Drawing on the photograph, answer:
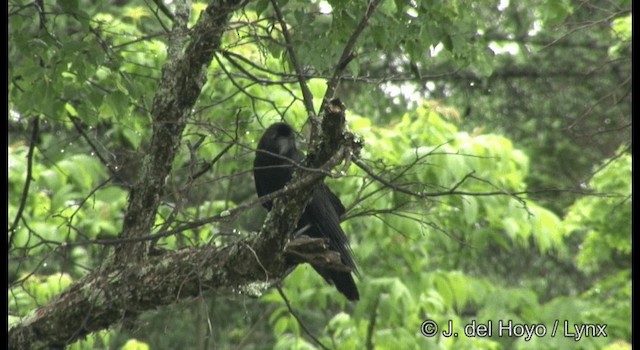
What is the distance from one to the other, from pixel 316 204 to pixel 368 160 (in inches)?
33.5

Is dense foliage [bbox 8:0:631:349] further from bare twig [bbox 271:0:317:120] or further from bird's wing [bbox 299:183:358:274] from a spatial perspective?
bird's wing [bbox 299:183:358:274]

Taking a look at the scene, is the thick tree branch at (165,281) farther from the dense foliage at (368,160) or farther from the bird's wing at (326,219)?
the bird's wing at (326,219)

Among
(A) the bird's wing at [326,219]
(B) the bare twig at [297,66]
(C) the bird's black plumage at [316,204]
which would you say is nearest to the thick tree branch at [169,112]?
(B) the bare twig at [297,66]

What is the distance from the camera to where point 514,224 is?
6.82 m

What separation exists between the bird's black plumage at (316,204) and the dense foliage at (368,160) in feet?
0.37

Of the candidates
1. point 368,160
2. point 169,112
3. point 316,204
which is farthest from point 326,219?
point 169,112

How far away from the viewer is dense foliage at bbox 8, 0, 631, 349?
421 cm

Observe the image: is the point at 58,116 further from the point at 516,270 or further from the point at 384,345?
the point at 516,270

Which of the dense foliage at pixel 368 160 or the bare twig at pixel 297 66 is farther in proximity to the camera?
the dense foliage at pixel 368 160

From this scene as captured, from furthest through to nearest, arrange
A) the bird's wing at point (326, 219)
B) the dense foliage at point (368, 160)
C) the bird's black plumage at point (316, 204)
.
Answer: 1. the bird's wing at point (326, 219)
2. the bird's black plumage at point (316, 204)
3. the dense foliage at point (368, 160)

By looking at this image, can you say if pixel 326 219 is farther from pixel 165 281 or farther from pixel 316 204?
pixel 165 281

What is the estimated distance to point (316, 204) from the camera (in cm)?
483

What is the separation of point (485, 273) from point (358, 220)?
16.6ft

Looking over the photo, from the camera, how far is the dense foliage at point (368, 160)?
4.21m
